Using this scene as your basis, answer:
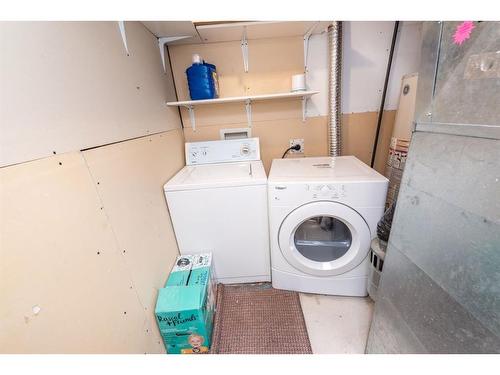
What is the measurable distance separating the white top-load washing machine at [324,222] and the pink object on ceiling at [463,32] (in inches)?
30.0

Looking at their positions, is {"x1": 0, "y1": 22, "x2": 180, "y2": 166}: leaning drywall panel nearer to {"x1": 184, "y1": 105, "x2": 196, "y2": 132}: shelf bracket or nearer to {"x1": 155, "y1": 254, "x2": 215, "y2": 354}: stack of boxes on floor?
{"x1": 184, "y1": 105, "x2": 196, "y2": 132}: shelf bracket

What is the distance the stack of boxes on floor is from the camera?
1.17 meters

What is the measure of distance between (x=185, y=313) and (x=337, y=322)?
3.43 feet

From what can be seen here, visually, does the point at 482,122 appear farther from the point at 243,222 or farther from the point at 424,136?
the point at 243,222

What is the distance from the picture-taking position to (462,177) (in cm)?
67

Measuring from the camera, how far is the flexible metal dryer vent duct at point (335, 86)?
5.66ft

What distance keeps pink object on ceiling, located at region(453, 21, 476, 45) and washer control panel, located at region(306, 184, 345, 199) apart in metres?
0.80

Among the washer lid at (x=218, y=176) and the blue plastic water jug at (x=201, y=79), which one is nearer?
the washer lid at (x=218, y=176)

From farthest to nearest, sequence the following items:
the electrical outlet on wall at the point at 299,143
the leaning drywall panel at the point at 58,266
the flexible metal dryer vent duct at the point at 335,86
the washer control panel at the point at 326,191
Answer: the electrical outlet on wall at the point at 299,143
the flexible metal dryer vent duct at the point at 335,86
the washer control panel at the point at 326,191
the leaning drywall panel at the point at 58,266

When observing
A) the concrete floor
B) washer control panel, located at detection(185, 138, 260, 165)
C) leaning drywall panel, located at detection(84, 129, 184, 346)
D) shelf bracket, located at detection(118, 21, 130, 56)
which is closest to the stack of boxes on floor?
leaning drywall panel, located at detection(84, 129, 184, 346)

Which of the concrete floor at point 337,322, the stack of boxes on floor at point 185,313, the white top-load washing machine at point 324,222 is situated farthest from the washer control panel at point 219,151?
the concrete floor at point 337,322

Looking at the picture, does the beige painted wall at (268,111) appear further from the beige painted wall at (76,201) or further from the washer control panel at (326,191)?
the washer control panel at (326,191)
